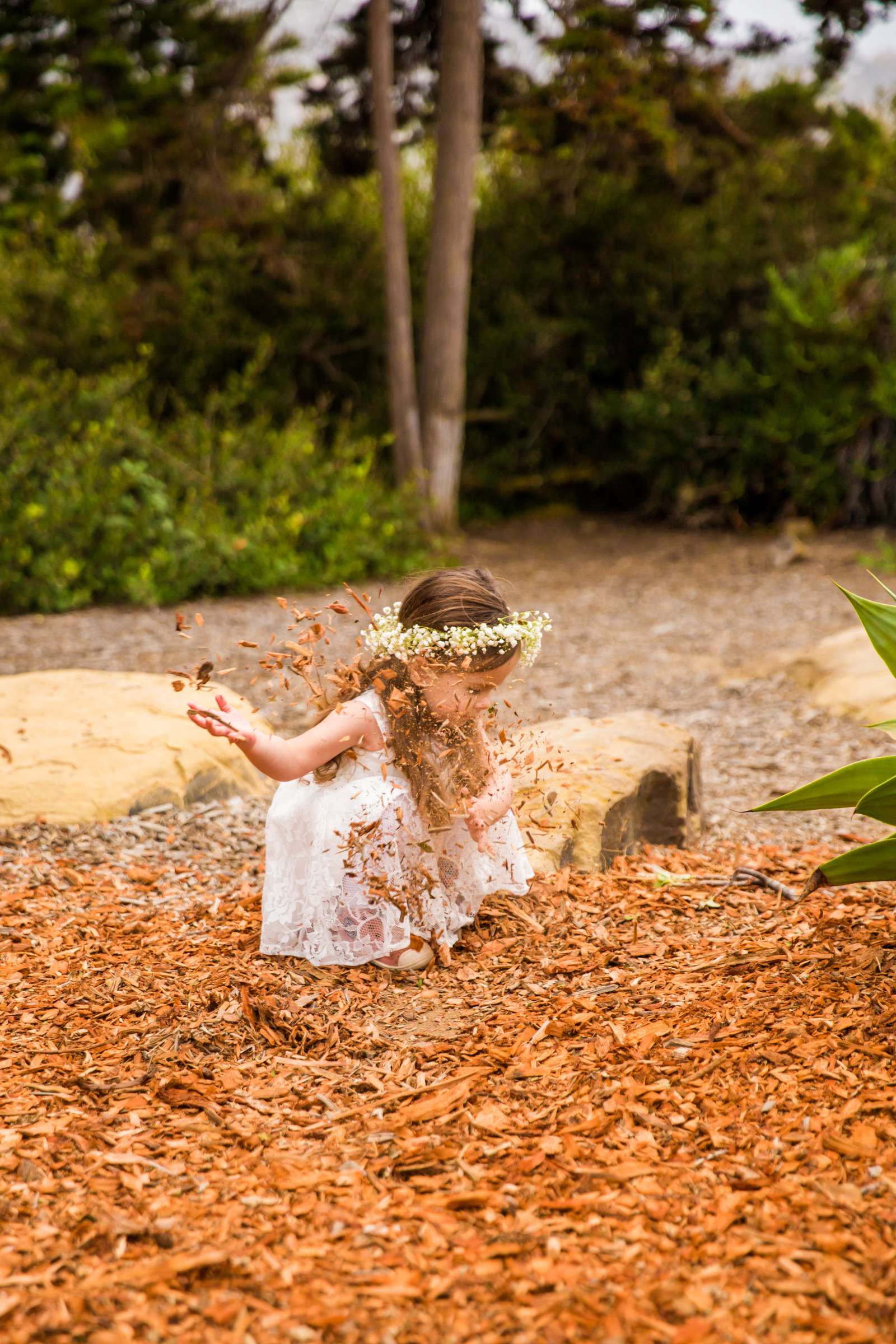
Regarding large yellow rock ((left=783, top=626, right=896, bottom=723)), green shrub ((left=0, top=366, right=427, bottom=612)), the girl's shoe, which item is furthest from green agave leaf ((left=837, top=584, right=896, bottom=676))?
green shrub ((left=0, top=366, right=427, bottom=612))

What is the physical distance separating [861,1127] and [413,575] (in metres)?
1.69

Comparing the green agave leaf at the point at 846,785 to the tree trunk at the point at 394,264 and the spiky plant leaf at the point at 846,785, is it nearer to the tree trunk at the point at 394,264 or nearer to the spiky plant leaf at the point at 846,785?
the spiky plant leaf at the point at 846,785

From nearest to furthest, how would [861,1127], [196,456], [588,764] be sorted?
1. [861,1127]
2. [588,764]
3. [196,456]

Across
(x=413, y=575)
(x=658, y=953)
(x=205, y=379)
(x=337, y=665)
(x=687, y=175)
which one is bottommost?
(x=658, y=953)

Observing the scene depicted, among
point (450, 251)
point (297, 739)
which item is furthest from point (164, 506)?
point (297, 739)

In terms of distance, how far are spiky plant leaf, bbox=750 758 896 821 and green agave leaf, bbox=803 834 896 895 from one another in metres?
0.12

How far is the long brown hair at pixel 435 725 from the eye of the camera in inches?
111

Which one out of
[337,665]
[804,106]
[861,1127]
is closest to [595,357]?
[804,106]

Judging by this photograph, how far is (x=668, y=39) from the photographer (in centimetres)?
969

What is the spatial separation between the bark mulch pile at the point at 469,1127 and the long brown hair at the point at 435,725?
461 millimetres

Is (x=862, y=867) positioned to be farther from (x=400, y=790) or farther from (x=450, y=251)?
(x=450, y=251)

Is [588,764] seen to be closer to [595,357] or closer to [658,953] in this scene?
[658,953]

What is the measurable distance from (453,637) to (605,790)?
1.16 metres

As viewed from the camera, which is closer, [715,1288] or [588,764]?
[715,1288]
